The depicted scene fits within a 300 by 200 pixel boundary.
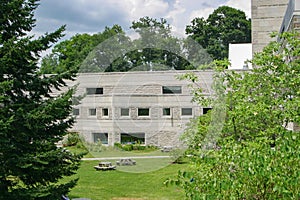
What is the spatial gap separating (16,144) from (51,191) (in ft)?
2.58

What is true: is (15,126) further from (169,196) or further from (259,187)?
(169,196)

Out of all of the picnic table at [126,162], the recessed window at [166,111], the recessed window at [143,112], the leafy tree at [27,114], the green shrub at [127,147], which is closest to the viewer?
the leafy tree at [27,114]

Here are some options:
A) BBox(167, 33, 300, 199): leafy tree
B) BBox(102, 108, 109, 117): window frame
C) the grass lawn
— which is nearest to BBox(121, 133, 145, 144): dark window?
BBox(102, 108, 109, 117): window frame

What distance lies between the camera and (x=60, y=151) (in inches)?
207

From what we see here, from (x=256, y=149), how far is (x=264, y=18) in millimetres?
11116

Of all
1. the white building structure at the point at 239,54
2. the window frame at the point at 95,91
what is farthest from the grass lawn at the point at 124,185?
the white building structure at the point at 239,54

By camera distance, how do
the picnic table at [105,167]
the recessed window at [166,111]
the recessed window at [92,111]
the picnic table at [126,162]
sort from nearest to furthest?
the picnic table at [105,167] → the picnic table at [126,162] → the recessed window at [92,111] → the recessed window at [166,111]

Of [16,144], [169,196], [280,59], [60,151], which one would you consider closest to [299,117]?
[280,59]

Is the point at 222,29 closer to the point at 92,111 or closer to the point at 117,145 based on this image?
the point at 117,145

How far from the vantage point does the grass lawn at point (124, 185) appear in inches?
346

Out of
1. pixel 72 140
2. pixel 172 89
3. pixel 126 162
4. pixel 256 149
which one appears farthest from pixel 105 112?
pixel 256 149

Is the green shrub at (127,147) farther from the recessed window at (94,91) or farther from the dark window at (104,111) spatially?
the recessed window at (94,91)

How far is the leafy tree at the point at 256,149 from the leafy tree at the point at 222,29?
2184 cm

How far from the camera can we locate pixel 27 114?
193 inches
